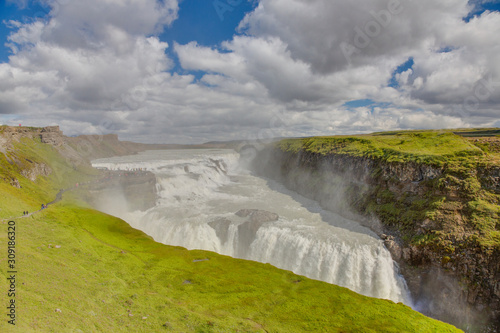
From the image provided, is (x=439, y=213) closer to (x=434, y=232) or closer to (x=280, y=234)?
(x=434, y=232)

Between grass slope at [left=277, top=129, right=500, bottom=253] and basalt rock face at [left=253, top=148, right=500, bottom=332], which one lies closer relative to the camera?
basalt rock face at [left=253, top=148, right=500, bottom=332]

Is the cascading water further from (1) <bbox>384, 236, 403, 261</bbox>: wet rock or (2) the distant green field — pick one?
(2) the distant green field

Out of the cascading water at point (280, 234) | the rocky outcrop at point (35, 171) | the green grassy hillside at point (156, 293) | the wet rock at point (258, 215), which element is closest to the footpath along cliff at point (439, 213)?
the cascading water at point (280, 234)

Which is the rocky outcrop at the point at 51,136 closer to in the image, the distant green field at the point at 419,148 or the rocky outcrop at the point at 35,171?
the rocky outcrop at the point at 35,171

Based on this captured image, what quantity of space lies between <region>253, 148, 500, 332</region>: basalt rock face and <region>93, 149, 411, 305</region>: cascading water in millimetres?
2768

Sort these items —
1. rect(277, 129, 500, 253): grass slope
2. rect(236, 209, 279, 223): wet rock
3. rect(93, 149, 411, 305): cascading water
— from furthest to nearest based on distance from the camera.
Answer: rect(236, 209, 279, 223): wet rock, rect(93, 149, 411, 305): cascading water, rect(277, 129, 500, 253): grass slope

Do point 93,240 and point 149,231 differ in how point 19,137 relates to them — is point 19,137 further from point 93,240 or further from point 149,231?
point 93,240

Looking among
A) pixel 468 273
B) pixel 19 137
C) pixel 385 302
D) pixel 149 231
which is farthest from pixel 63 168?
pixel 468 273

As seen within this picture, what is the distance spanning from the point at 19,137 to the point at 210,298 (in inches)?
4019

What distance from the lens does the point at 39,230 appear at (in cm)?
3184

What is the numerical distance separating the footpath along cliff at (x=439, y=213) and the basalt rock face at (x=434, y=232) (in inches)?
3.7

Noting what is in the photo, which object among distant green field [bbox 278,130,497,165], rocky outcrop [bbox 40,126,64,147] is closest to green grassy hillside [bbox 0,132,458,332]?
distant green field [bbox 278,130,497,165]

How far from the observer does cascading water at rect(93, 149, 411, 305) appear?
34.7 metres

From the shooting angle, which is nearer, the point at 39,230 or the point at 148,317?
the point at 148,317
